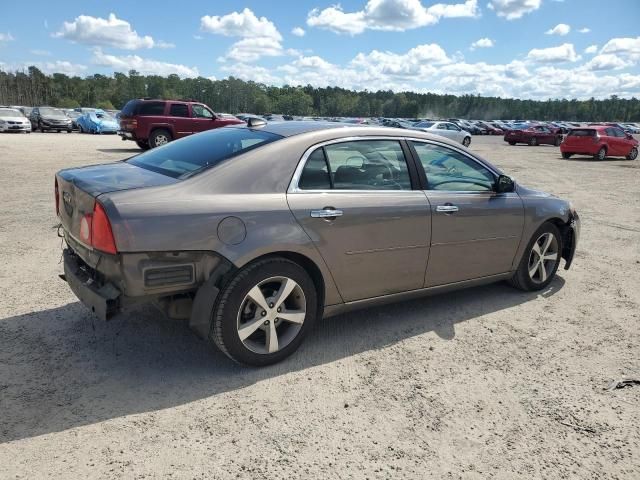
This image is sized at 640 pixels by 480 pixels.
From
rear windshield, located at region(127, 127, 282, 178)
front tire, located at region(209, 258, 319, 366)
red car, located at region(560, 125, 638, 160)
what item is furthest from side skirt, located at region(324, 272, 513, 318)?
red car, located at region(560, 125, 638, 160)

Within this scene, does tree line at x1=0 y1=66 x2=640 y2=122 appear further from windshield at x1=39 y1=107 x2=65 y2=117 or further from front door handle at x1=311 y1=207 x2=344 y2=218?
front door handle at x1=311 y1=207 x2=344 y2=218

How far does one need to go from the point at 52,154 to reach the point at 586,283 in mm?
16687

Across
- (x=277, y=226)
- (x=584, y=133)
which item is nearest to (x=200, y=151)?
(x=277, y=226)

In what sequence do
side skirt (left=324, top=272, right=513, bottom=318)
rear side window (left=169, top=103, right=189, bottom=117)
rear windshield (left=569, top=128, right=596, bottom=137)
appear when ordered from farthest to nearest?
1. rear windshield (left=569, top=128, right=596, bottom=137)
2. rear side window (left=169, top=103, right=189, bottom=117)
3. side skirt (left=324, top=272, right=513, bottom=318)

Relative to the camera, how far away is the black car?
3172 cm

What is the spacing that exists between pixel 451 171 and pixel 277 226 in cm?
184

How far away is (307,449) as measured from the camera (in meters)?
2.62

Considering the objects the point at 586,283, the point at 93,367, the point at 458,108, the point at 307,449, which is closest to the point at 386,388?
the point at 307,449

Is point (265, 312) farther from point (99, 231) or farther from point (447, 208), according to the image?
point (447, 208)

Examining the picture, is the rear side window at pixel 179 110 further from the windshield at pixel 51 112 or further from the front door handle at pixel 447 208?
the windshield at pixel 51 112

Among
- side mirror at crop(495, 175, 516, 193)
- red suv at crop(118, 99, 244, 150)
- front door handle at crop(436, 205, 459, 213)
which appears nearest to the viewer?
front door handle at crop(436, 205, 459, 213)

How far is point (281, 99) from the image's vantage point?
145250 millimetres

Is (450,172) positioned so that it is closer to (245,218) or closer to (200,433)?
(245,218)

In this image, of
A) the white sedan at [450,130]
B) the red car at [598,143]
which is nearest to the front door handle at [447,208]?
the red car at [598,143]
